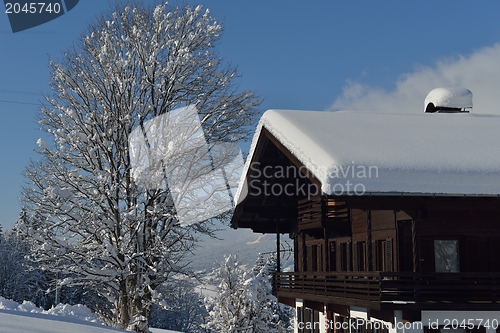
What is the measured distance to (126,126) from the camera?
15.7 metres

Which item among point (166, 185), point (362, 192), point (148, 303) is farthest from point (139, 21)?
point (362, 192)

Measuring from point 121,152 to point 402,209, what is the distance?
8.74 meters

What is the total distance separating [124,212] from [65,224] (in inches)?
71.4

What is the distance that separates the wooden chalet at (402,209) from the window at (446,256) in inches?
0.9

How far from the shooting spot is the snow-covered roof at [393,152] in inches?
384

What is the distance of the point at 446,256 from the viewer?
37.7 feet

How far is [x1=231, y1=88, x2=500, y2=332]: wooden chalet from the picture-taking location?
9.94 meters

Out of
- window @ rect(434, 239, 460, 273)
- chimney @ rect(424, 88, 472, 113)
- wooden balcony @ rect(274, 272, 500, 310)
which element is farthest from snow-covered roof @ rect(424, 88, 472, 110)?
wooden balcony @ rect(274, 272, 500, 310)

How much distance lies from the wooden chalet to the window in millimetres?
22

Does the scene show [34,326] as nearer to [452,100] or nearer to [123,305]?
[123,305]

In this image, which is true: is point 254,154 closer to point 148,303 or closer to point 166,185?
point 166,185

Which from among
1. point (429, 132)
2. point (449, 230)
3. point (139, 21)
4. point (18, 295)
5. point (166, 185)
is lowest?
point (18, 295)

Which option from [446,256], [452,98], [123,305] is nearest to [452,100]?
[452,98]

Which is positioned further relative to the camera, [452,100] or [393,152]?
[452,100]
